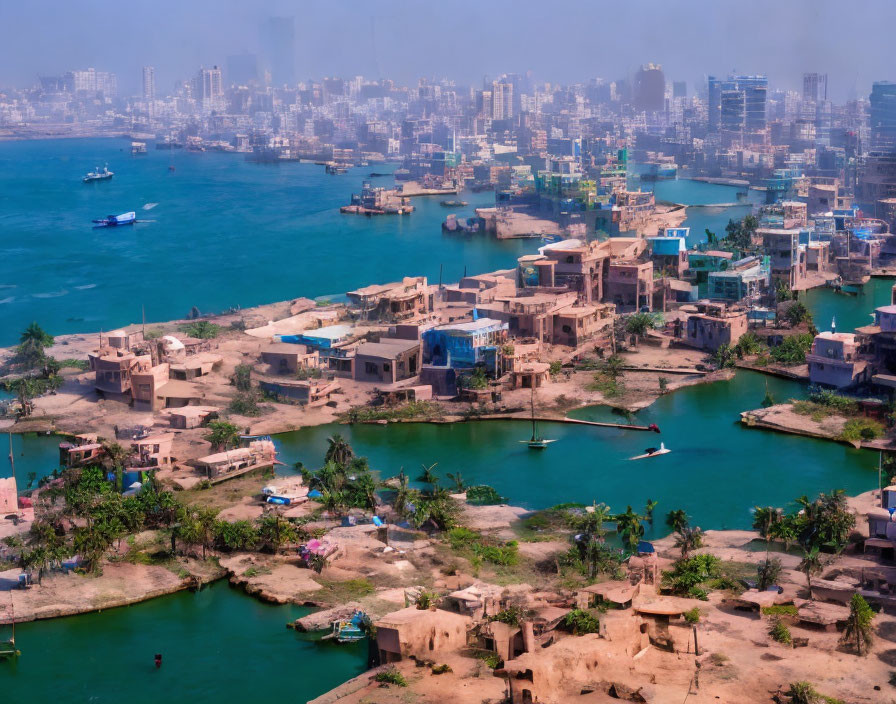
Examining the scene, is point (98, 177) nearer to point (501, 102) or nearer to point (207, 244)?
point (207, 244)

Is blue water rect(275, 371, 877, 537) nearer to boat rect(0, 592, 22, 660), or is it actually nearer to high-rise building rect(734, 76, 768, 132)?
boat rect(0, 592, 22, 660)

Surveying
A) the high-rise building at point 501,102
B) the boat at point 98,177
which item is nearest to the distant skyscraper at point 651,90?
the high-rise building at point 501,102

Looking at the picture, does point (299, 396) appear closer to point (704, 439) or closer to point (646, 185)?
point (704, 439)

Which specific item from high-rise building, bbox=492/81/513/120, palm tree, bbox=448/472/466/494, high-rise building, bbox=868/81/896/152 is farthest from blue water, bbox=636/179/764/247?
high-rise building, bbox=492/81/513/120

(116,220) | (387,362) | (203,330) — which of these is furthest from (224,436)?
(116,220)

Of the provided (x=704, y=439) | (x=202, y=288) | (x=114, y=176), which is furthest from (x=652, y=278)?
(x=114, y=176)

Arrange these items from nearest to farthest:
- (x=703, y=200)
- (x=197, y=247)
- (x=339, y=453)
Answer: (x=339, y=453) → (x=197, y=247) → (x=703, y=200)
